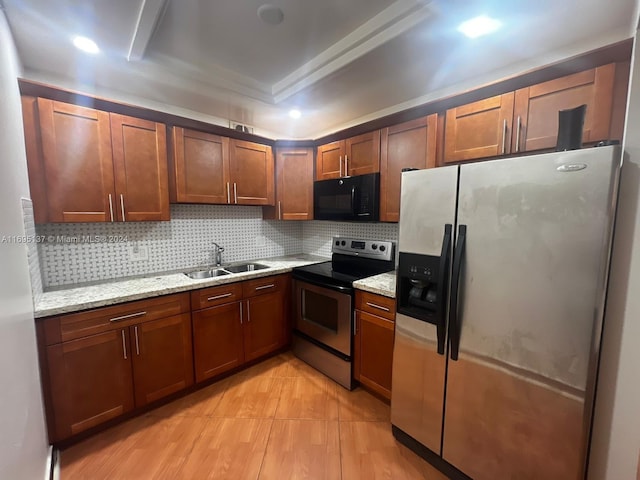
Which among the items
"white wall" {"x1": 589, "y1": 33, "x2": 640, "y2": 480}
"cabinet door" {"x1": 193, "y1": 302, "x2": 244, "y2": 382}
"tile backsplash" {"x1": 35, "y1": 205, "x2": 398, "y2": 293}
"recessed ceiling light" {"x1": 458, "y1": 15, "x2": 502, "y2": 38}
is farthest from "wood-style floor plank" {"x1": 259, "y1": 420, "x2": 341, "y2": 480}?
"recessed ceiling light" {"x1": 458, "y1": 15, "x2": 502, "y2": 38}

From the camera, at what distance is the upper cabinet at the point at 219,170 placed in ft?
7.27

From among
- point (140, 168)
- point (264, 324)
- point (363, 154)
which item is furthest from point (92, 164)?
point (363, 154)

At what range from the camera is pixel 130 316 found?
1.76 m

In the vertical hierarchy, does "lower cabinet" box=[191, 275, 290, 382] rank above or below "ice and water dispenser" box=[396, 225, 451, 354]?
below

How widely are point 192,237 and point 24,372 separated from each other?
5.40 feet

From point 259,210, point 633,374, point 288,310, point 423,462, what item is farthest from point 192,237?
point 633,374

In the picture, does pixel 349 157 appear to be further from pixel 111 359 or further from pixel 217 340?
pixel 111 359

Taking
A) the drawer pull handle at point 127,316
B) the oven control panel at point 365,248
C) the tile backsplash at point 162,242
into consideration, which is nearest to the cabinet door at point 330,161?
the oven control panel at point 365,248

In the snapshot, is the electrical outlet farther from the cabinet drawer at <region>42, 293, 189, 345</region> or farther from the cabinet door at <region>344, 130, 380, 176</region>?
the cabinet door at <region>344, 130, 380, 176</region>

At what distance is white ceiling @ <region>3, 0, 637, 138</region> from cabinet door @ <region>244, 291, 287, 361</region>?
1892 millimetres

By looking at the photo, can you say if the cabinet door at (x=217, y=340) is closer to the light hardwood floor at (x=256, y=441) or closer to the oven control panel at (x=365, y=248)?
the light hardwood floor at (x=256, y=441)

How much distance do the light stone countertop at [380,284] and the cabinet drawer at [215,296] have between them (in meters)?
1.06

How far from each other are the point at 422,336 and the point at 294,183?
202cm

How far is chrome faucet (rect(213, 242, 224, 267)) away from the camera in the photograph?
107 inches
